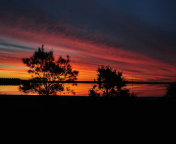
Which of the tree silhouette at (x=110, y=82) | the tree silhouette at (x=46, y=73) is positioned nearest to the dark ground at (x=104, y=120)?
the tree silhouette at (x=110, y=82)

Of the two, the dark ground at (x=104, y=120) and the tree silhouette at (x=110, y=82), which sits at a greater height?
the tree silhouette at (x=110, y=82)

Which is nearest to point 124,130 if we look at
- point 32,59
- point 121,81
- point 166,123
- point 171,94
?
point 166,123

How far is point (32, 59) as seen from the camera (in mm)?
26609

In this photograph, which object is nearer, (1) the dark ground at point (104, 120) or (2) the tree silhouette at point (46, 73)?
(1) the dark ground at point (104, 120)

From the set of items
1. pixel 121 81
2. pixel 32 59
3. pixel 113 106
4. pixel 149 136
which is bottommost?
pixel 149 136

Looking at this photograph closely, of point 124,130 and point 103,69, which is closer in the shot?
point 124,130

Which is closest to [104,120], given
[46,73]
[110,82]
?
[110,82]

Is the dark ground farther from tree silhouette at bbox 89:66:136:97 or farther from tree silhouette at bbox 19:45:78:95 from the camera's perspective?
tree silhouette at bbox 19:45:78:95

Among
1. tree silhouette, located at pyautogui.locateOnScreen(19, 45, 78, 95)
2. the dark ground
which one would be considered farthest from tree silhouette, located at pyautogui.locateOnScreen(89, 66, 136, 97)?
tree silhouette, located at pyautogui.locateOnScreen(19, 45, 78, 95)

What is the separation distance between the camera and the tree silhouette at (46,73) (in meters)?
26.0

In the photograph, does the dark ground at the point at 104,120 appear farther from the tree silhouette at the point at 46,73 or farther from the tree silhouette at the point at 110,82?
the tree silhouette at the point at 46,73

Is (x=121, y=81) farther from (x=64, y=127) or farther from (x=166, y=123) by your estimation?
(x=64, y=127)

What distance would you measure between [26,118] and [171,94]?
21.4m

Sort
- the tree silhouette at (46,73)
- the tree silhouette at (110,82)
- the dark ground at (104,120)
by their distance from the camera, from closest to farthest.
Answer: the dark ground at (104,120) < the tree silhouette at (110,82) < the tree silhouette at (46,73)
